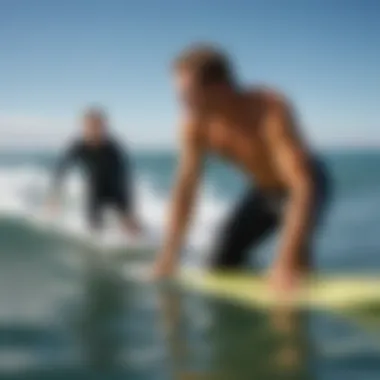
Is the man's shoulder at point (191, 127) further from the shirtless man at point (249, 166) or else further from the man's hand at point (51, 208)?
the man's hand at point (51, 208)

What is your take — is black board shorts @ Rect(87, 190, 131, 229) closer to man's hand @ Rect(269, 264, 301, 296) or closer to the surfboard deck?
the surfboard deck

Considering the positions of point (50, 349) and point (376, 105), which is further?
point (376, 105)

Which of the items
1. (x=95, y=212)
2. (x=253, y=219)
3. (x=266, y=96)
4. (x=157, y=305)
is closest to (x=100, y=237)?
(x=95, y=212)

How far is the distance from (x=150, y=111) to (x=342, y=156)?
1.02 feet

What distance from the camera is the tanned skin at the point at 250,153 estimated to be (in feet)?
5.23

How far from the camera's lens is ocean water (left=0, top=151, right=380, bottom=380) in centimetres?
152

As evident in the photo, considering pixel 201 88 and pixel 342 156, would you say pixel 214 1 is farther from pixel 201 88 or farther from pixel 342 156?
pixel 342 156

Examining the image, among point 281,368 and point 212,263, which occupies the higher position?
point 212,263

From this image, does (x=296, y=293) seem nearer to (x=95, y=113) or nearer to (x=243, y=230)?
(x=243, y=230)

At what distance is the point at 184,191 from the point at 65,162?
193 mm

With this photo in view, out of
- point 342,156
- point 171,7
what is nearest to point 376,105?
point 342,156

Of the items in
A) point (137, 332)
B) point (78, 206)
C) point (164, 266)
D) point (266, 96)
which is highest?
point (266, 96)

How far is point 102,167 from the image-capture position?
1.61 metres

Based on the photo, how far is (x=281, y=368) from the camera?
1.52 meters
